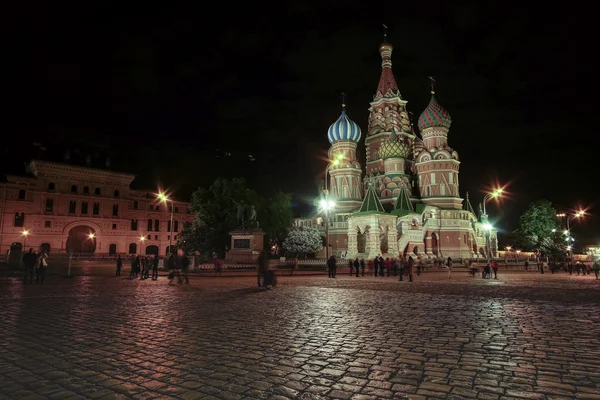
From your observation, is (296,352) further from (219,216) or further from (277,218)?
(277,218)

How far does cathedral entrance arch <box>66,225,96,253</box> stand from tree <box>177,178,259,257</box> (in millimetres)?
21686

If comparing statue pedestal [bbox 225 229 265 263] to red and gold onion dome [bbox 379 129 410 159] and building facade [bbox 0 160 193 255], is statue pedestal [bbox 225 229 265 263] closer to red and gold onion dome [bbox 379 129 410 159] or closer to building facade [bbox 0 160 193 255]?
building facade [bbox 0 160 193 255]

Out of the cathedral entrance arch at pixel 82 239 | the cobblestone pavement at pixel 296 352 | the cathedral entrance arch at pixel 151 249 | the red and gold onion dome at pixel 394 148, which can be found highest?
the red and gold onion dome at pixel 394 148

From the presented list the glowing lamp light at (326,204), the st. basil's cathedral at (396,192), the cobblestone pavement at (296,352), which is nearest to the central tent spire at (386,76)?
the st. basil's cathedral at (396,192)

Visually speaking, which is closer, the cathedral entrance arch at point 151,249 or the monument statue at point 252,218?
the monument statue at point 252,218

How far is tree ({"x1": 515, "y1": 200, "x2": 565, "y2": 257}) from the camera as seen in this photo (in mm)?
60344

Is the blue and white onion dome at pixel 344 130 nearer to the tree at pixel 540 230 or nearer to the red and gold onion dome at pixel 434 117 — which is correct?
the red and gold onion dome at pixel 434 117

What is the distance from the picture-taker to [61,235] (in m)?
53.9

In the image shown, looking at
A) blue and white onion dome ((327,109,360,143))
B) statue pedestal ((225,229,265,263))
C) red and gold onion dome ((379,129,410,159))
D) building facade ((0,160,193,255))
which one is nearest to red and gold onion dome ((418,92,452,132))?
red and gold onion dome ((379,129,410,159))

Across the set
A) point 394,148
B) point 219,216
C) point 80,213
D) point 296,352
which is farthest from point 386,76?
point 296,352

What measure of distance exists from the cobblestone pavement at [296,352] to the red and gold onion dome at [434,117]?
55.7 m

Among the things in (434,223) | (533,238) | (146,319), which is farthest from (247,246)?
(533,238)

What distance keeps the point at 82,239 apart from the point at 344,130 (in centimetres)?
4577

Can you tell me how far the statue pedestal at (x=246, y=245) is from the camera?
32.2 meters
